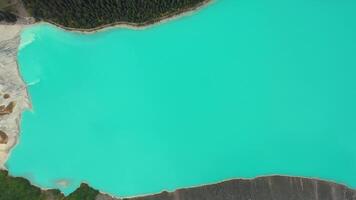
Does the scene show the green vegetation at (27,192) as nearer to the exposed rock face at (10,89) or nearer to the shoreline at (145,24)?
the exposed rock face at (10,89)

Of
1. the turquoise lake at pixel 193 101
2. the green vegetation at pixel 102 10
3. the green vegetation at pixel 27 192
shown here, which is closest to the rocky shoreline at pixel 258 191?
the green vegetation at pixel 27 192

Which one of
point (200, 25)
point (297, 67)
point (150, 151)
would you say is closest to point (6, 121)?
point (150, 151)

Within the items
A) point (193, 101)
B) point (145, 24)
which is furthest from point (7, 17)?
point (193, 101)

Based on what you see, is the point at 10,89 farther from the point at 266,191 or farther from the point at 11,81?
the point at 266,191

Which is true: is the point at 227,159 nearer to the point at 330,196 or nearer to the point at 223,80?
the point at 223,80

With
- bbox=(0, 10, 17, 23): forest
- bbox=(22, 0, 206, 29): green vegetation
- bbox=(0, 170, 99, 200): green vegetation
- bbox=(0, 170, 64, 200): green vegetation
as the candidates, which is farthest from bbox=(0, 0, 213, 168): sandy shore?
bbox=(0, 170, 99, 200): green vegetation
